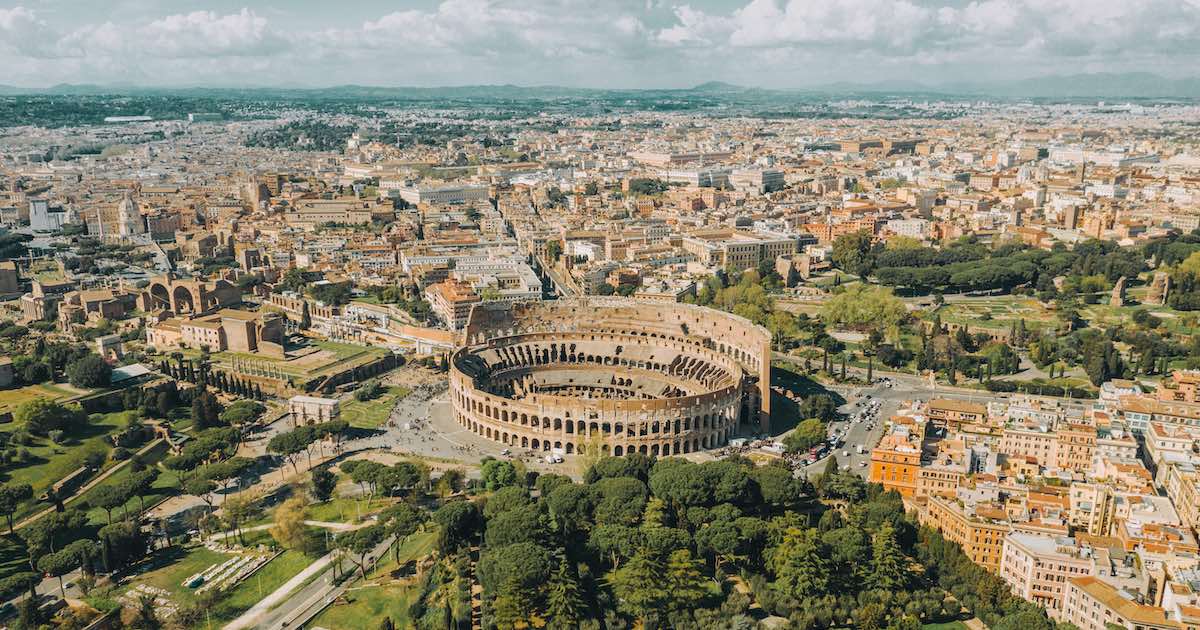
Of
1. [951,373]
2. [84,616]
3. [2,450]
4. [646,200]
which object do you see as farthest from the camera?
[646,200]

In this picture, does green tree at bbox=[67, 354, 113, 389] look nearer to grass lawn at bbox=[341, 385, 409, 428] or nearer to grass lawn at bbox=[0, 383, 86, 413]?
grass lawn at bbox=[0, 383, 86, 413]

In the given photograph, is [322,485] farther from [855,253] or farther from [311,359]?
[855,253]

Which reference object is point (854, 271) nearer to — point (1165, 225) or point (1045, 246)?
point (1045, 246)

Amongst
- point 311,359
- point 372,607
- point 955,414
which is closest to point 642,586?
point 372,607

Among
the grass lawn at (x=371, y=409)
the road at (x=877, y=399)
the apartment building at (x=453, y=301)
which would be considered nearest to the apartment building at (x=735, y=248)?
the road at (x=877, y=399)

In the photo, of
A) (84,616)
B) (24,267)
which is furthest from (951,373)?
(24,267)

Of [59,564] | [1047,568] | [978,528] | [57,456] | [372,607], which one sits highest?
[978,528]

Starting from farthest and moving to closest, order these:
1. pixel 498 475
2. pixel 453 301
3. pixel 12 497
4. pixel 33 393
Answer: pixel 453 301 → pixel 33 393 → pixel 498 475 → pixel 12 497

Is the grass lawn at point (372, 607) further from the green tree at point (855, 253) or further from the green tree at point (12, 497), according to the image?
the green tree at point (855, 253)

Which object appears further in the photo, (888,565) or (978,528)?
(978,528)
